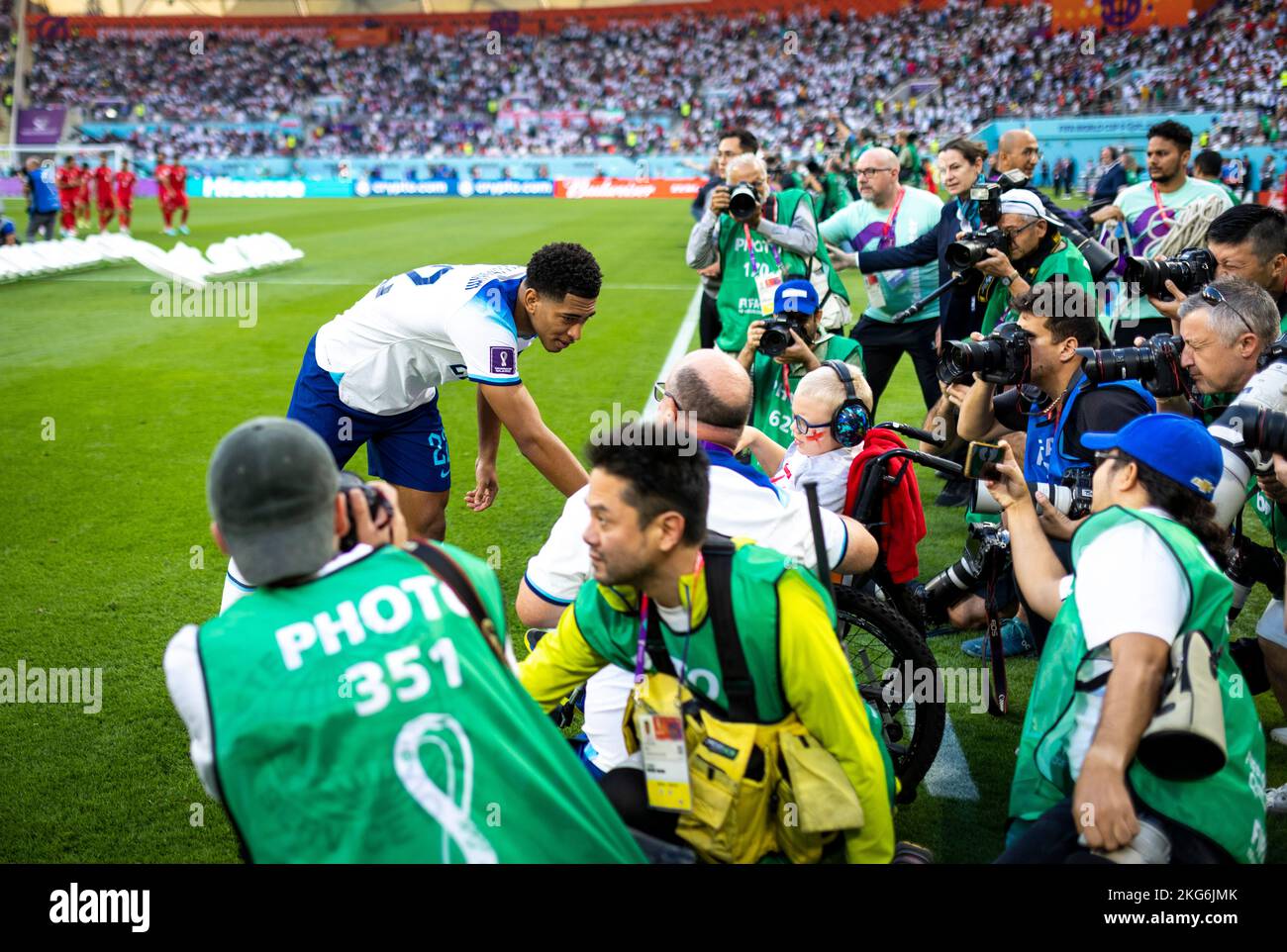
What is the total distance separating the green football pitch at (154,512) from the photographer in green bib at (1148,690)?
936mm

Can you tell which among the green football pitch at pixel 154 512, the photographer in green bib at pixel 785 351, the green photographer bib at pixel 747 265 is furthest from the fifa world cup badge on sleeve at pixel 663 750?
the green photographer bib at pixel 747 265

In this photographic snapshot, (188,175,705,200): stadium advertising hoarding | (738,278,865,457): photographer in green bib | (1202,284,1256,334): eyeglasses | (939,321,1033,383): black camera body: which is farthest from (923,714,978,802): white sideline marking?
(188,175,705,200): stadium advertising hoarding

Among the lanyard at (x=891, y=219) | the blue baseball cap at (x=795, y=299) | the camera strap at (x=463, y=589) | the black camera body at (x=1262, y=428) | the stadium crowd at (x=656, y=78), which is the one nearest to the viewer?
the camera strap at (x=463, y=589)

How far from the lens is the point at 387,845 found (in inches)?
76.2

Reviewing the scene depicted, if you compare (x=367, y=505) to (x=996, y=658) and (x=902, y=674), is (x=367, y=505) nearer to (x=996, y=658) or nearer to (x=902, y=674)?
(x=902, y=674)

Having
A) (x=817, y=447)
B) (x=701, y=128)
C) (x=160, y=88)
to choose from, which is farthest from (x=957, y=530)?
(x=160, y=88)

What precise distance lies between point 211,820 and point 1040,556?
2869mm

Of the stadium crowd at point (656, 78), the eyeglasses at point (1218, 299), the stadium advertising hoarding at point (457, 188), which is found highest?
the stadium crowd at point (656, 78)

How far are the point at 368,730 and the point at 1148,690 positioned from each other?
1744 millimetres

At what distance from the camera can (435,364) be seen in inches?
185

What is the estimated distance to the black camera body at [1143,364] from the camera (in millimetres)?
3809

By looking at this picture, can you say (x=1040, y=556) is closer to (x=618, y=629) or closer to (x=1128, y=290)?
(x=618, y=629)

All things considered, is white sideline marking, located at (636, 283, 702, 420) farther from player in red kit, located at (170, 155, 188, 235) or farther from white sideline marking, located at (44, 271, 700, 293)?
player in red kit, located at (170, 155, 188, 235)

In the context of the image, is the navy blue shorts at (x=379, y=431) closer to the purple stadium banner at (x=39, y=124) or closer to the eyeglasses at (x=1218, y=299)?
the eyeglasses at (x=1218, y=299)
